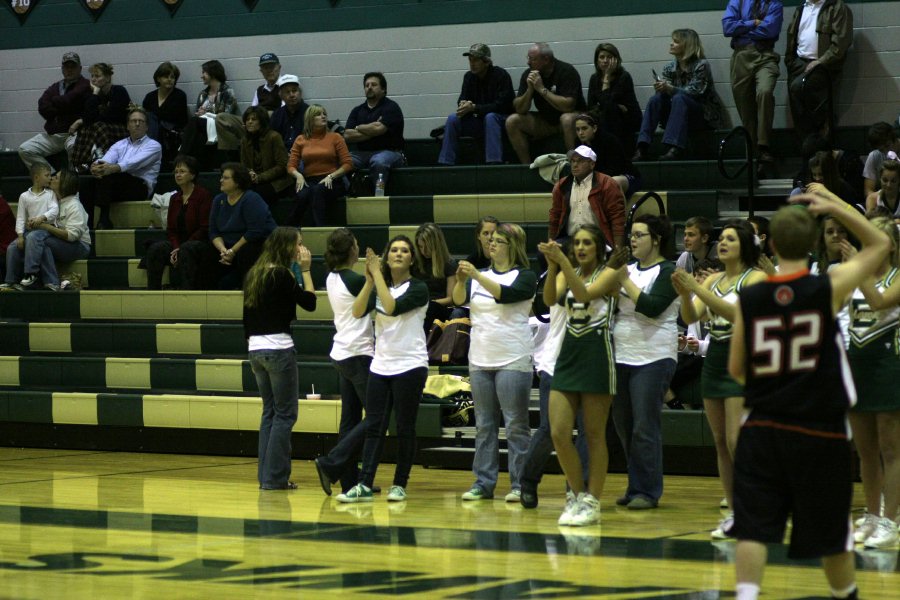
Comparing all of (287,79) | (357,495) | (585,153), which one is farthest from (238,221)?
(357,495)

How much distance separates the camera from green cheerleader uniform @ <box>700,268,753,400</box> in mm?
6078

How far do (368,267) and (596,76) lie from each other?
187 inches

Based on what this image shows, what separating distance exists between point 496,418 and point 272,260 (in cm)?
160

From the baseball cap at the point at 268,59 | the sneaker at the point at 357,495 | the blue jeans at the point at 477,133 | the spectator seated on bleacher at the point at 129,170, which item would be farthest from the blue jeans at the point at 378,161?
the sneaker at the point at 357,495

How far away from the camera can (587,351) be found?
6.45 metres

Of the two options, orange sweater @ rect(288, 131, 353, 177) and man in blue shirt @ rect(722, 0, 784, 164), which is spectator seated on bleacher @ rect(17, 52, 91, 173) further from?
man in blue shirt @ rect(722, 0, 784, 164)

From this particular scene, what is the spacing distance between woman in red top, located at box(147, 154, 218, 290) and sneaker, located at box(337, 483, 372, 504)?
13.4 ft

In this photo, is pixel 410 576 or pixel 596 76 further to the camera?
pixel 596 76

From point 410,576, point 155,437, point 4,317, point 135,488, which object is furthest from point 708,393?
point 4,317

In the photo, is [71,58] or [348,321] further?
[71,58]

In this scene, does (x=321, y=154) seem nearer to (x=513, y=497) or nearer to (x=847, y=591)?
(x=513, y=497)

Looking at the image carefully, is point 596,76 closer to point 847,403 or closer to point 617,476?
point 617,476

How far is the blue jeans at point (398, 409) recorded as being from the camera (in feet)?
24.0

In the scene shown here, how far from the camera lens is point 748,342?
410 centimetres
